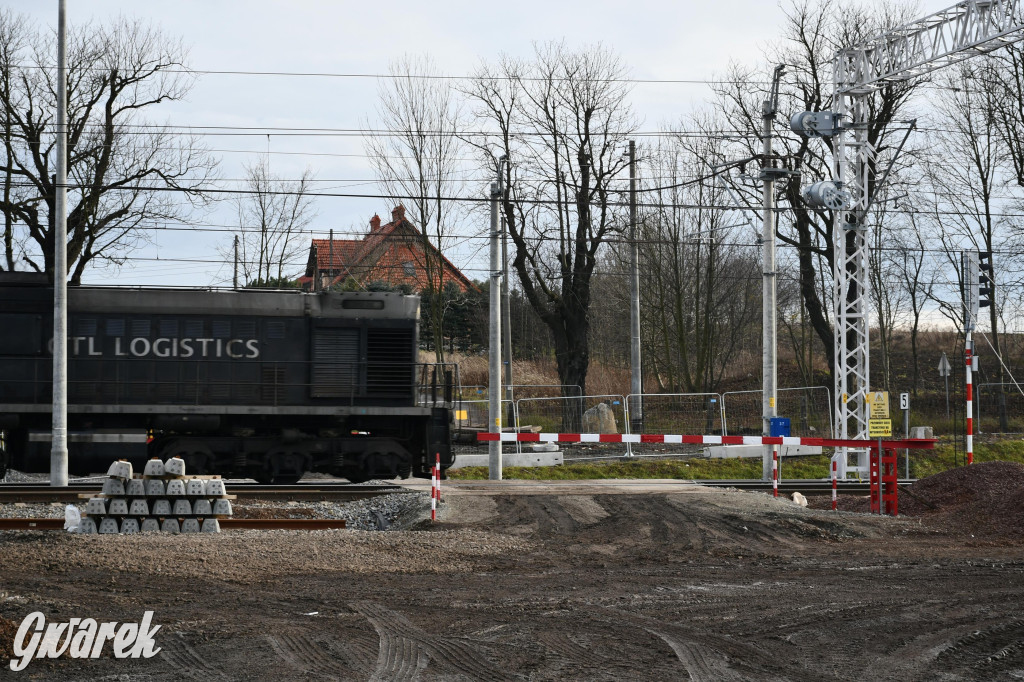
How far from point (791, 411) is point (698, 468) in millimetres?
4076

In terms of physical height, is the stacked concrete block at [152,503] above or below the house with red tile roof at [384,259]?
below

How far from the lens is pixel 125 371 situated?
17.2 metres

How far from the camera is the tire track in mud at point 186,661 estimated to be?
609 cm

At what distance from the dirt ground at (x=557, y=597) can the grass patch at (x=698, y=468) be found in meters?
8.85

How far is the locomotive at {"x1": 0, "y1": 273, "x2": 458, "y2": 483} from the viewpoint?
16.8 metres

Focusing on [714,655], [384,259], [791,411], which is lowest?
[714,655]

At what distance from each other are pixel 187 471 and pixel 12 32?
55.0 ft

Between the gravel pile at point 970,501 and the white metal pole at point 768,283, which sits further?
the white metal pole at point 768,283

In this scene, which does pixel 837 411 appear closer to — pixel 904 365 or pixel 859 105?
pixel 859 105

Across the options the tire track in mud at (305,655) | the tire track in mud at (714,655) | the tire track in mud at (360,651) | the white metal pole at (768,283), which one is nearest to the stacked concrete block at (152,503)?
the tire track in mud at (305,655)

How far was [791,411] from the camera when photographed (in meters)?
25.9

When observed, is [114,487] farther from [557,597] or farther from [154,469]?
[557,597]

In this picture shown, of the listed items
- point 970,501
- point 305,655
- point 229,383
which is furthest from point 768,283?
point 305,655

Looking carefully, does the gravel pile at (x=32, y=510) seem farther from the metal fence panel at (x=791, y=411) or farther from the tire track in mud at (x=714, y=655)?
the metal fence panel at (x=791, y=411)
